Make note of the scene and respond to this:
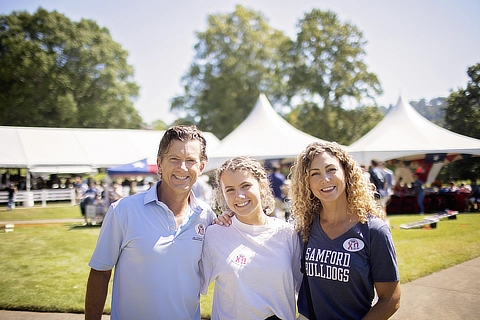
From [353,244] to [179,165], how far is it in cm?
115

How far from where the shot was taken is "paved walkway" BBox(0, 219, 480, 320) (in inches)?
164

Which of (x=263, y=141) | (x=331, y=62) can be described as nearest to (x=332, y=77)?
(x=331, y=62)

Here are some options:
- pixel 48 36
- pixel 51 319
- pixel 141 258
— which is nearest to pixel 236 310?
pixel 141 258

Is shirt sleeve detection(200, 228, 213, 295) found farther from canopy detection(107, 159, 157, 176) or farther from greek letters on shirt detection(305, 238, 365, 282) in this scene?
canopy detection(107, 159, 157, 176)

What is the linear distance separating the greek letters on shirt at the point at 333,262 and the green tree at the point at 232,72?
101ft

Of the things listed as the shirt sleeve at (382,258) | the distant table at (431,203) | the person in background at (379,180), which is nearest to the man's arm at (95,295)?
the shirt sleeve at (382,258)

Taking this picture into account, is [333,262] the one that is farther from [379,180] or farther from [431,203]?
[431,203]

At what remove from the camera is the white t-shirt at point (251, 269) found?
81.4 inches

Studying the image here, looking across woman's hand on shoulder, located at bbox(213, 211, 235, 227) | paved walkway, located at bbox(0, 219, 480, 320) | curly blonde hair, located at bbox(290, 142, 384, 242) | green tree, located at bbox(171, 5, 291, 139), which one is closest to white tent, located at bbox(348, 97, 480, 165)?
paved walkway, located at bbox(0, 219, 480, 320)

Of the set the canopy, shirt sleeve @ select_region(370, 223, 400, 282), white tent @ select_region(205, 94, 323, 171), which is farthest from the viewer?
white tent @ select_region(205, 94, 323, 171)

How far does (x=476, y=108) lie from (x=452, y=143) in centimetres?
194

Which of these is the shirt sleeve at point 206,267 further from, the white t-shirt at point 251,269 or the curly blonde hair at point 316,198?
the curly blonde hair at point 316,198

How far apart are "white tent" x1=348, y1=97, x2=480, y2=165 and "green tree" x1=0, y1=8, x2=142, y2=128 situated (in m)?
12.6

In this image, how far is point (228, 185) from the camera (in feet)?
7.38
